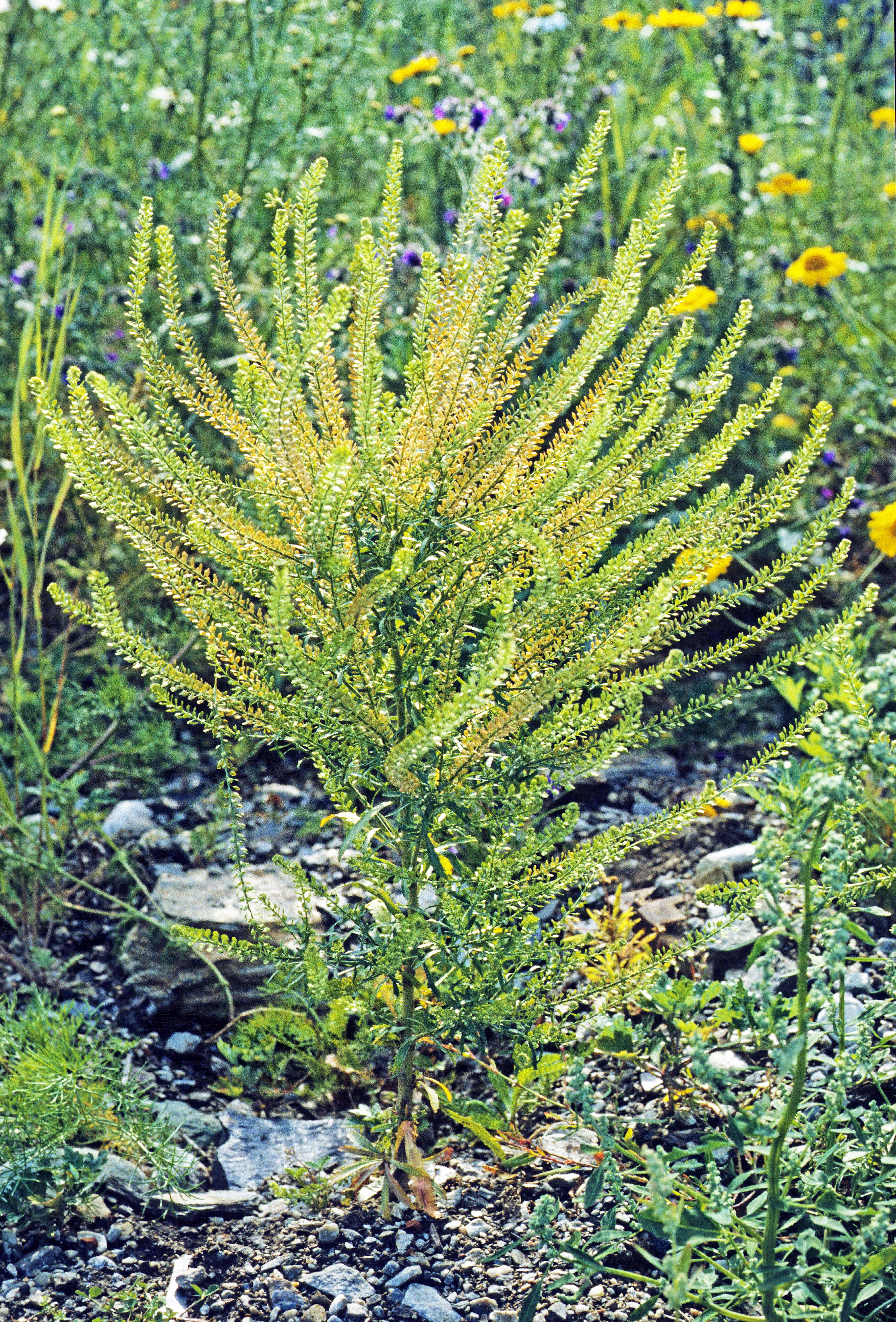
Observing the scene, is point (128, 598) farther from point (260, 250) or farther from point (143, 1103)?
point (143, 1103)

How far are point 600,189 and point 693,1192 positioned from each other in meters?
3.97

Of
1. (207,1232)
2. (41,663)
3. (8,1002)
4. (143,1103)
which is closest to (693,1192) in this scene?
(207,1232)

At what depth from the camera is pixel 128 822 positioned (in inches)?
130

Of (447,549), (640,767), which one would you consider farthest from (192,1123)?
(640,767)

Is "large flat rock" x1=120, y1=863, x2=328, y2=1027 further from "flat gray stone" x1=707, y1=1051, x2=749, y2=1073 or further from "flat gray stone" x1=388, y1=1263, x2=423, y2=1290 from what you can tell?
"flat gray stone" x1=707, y1=1051, x2=749, y2=1073

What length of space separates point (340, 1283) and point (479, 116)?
10.9ft

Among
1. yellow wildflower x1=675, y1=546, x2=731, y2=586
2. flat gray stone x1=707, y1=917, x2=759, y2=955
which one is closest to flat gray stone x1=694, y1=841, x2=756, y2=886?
flat gray stone x1=707, y1=917, x2=759, y2=955

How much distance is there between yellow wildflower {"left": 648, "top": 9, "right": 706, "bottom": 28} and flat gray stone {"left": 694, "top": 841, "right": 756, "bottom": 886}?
313 cm

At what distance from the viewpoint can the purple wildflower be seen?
3951 mm

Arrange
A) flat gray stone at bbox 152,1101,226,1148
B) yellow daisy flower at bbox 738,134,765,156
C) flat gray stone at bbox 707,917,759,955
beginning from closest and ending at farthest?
flat gray stone at bbox 152,1101,226,1148
flat gray stone at bbox 707,917,759,955
yellow daisy flower at bbox 738,134,765,156

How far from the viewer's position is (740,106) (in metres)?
4.65

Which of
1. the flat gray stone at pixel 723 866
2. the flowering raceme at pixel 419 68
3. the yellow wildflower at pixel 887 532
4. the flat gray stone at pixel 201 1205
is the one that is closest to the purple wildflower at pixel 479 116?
the flowering raceme at pixel 419 68

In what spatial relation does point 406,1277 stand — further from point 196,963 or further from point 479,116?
point 479,116

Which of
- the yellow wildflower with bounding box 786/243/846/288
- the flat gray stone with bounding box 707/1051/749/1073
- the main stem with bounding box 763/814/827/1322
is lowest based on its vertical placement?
the flat gray stone with bounding box 707/1051/749/1073
